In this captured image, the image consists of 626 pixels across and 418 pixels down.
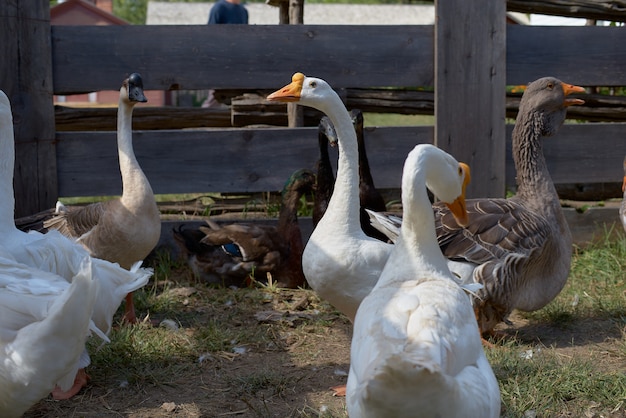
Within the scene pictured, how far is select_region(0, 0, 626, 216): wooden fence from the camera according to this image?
6.77m

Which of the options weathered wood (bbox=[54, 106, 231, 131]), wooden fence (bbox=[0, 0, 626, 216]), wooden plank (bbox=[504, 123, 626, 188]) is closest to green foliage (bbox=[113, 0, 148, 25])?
weathered wood (bbox=[54, 106, 231, 131])

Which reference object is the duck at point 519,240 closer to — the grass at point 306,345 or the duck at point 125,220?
the grass at point 306,345

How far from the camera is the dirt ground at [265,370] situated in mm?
4367

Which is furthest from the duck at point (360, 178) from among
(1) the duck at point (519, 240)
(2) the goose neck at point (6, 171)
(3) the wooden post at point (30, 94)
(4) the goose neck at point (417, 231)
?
(4) the goose neck at point (417, 231)

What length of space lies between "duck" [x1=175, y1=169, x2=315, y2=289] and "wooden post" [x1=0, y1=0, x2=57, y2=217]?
1356 mm

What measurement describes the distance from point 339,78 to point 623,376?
391cm

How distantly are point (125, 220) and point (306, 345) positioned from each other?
177 cm

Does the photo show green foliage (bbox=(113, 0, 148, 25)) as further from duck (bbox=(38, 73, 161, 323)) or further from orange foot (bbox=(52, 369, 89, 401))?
orange foot (bbox=(52, 369, 89, 401))

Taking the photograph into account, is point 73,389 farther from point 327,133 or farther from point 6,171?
point 327,133

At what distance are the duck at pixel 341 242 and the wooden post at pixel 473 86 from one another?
240 cm

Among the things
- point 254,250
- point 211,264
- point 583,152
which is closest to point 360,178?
point 254,250

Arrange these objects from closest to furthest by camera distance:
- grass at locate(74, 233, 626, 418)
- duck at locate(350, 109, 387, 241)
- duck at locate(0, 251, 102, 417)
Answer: duck at locate(0, 251, 102, 417) < grass at locate(74, 233, 626, 418) < duck at locate(350, 109, 387, 241)

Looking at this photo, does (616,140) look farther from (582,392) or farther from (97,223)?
(97,223)

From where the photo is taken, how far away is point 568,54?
740cm
